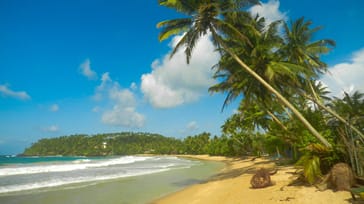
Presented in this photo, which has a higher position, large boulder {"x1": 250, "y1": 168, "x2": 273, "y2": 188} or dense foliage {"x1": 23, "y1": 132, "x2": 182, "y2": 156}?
dense foliage {"x1": 23, "y1": 132, "x2": 182, "y2": 156}

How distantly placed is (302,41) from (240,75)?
727 cm

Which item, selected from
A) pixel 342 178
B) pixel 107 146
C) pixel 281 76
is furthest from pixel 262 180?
pixel 107 146

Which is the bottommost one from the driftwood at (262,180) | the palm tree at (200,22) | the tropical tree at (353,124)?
the driftwood at (262,180)

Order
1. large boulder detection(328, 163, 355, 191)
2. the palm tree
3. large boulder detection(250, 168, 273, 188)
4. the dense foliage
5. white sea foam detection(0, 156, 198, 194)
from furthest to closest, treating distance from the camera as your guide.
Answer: the dense foliage → white sea foam detection(0, 156, 198, 194) → the palm tree → large boulder detection(250, 168, 273, 188) → large boulder detection(328, 163, 355, 191)

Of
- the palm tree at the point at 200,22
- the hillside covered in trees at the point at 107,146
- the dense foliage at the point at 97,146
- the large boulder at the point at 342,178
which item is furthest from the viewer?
the dense foliage at the point at 97,146

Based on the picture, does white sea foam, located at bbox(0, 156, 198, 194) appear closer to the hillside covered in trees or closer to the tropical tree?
the tropical tree

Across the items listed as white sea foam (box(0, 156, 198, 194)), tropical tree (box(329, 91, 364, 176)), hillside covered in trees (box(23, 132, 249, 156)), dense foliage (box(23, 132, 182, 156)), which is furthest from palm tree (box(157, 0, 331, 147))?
dense foliage (box(23, 132, 182, 156))

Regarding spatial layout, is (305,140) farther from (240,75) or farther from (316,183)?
(240,75)

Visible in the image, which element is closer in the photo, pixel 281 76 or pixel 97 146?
pixel 281 76

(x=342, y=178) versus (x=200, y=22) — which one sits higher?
(x=200, y=22)

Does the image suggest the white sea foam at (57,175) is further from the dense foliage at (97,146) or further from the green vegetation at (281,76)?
the dense foliage at (97,146)

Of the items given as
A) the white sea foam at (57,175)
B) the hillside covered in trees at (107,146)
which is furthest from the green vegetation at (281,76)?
the hillside covered in trees at (107,146)

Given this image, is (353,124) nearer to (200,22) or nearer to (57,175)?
(200,22)

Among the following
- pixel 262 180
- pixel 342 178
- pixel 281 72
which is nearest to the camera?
pixel 342 178
